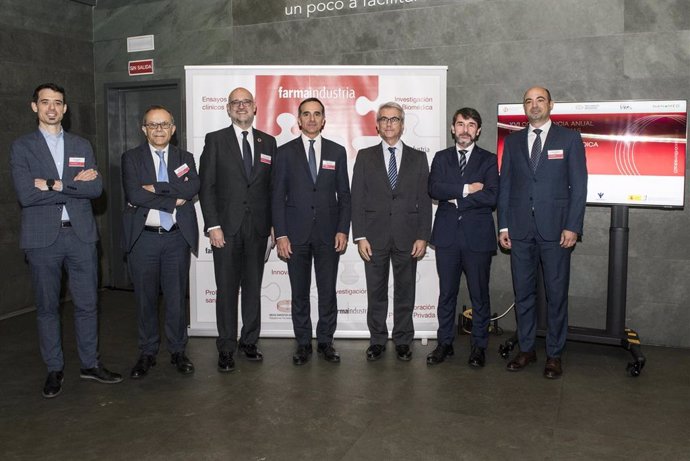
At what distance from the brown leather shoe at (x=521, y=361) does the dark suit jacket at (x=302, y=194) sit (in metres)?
1.42

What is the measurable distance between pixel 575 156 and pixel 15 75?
16.2 ft

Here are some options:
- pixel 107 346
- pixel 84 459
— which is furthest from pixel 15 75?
pixel 84 459

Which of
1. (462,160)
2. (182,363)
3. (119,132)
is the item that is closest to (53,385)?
(182,363)

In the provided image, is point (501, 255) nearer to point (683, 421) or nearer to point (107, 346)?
point (683, 421)

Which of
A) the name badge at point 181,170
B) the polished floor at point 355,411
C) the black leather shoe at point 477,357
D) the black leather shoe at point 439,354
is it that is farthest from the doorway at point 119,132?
the black leather shoe at point 477,357

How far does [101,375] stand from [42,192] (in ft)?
3.87

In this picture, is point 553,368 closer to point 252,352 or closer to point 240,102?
point 252,352

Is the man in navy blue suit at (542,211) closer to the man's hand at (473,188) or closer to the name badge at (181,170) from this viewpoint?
the man's hand at (473,188)

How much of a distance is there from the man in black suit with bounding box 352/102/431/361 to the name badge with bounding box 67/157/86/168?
167 centimetres

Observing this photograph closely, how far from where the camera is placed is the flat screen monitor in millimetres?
4207

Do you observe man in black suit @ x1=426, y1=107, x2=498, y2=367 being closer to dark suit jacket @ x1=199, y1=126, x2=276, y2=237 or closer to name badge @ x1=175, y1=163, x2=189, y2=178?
dark suit jacket @ x1=199, y1=126, x2=276, y2=237

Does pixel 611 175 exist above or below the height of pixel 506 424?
above

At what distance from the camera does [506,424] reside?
3.18 meters

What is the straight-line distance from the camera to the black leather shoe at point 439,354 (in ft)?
13.6
